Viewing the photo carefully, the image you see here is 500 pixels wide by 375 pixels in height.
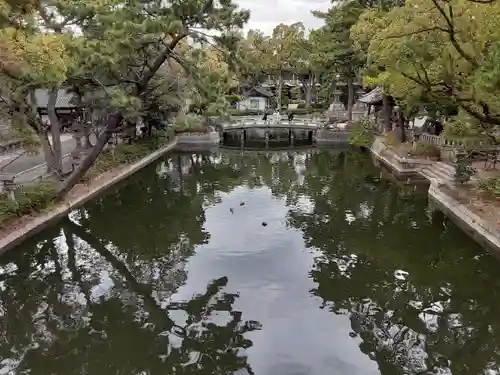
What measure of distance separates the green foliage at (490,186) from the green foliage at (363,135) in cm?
1619

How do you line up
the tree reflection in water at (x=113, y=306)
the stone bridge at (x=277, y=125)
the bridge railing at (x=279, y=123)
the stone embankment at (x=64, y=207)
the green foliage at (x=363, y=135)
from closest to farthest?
1. the tree reflection in water at (x=113, y=306)
2. the stone embankment at (x=64, y=207)
3. the green foliage at (x=363, y=135)
4. the stone bridge at (x=277, y=125)
5. the bridge railing at (x=279, y=123)

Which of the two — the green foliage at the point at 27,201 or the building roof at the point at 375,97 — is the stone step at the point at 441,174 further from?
the green foliage at the point at 27,201

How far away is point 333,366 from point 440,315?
3788mm

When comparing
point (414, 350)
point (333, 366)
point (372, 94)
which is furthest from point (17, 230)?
point (372, 94)

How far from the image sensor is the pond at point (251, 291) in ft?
34.3

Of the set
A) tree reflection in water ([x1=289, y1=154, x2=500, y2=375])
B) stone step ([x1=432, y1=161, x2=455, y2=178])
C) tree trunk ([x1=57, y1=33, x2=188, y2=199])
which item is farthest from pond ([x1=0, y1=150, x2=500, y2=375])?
stone step ([x1=432, y1=161, x2=455, y2=178])

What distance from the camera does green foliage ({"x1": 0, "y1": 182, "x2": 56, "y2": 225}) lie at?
1705cm

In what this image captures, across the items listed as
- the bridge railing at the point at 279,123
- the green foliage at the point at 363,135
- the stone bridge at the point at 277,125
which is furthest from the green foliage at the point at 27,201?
the bridge railing at the point at 279,123

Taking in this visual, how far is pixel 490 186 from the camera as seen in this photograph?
19.8m

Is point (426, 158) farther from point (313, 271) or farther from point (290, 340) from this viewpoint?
point (290, 340)

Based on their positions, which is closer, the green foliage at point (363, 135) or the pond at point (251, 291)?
the pond at point (251, 291)

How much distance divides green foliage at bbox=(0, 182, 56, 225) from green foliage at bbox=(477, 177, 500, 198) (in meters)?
17.3

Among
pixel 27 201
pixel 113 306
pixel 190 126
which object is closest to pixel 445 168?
pixel 113 306

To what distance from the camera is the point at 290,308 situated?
12.6 metres
